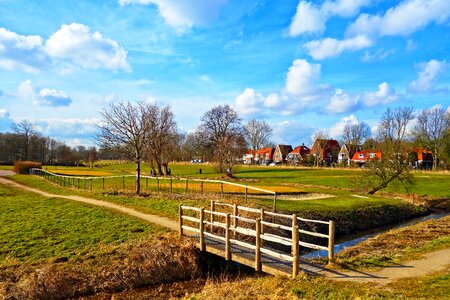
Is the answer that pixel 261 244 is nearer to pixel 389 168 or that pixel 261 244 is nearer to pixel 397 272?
pixel 397 272

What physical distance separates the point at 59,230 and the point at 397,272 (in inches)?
504

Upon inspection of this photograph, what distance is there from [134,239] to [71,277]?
131 inches

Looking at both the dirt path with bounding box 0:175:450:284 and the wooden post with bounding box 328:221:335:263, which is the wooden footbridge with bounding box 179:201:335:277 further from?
the dirt path with bounding box 0:175:450:284

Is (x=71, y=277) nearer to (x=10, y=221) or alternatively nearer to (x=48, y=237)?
(x=48, y=237)

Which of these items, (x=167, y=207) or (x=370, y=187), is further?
(x=370, y=187)

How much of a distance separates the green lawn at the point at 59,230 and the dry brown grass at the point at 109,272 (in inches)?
38.4

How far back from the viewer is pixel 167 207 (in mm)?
19938

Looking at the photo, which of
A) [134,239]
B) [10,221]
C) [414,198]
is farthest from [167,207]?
[414,198]

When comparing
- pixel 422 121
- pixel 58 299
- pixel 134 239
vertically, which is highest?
pixel 422 121

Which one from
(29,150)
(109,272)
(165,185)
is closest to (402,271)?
(109,272)

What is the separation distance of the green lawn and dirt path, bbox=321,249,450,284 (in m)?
7.83

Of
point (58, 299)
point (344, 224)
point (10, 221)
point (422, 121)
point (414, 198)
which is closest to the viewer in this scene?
point (58, 299)

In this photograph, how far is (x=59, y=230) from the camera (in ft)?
51.3

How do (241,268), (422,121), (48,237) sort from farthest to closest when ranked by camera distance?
(422,121) < (48,237) < (241,268)
